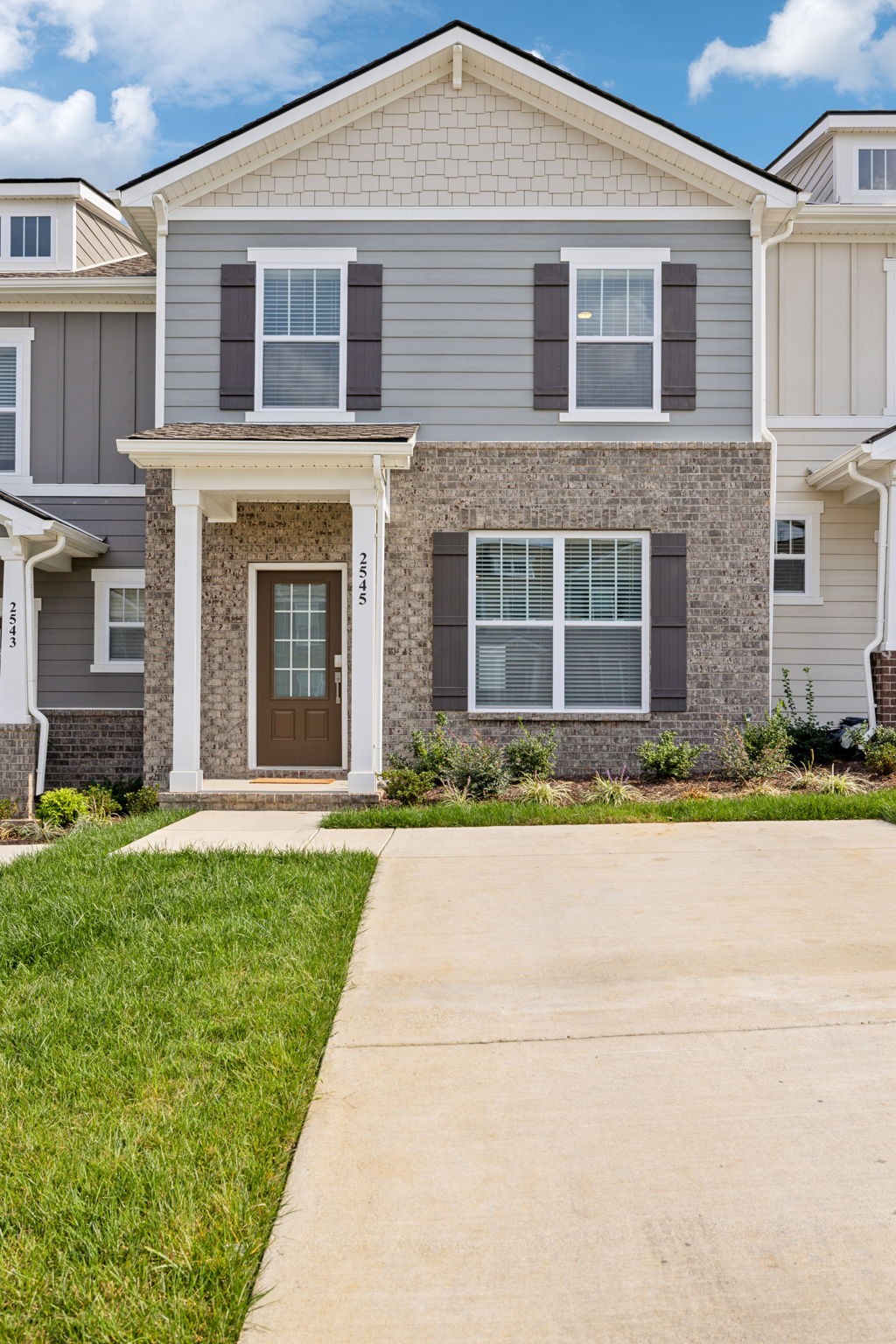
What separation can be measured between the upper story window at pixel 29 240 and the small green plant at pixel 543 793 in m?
10.4

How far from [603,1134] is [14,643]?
Answer: 29.8 ft

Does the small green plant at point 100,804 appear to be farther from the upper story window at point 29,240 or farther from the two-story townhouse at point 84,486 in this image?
the upper story window at point 29,240

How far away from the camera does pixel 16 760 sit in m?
10.2

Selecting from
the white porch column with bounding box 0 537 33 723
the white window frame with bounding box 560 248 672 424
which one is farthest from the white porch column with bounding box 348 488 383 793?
the white porch column with bounding box 0 537 33 723

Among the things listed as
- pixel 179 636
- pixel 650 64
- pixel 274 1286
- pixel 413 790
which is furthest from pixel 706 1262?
pixel 650 64

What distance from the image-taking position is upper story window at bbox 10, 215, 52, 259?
13.8 meters

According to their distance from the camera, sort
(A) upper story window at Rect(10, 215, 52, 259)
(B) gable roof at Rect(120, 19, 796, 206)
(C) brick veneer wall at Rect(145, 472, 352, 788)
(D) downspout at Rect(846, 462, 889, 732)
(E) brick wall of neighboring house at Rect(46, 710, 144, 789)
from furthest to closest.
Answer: (A) upper story window at Rect(10, 215, 52, 259)
(E) brick wall of neighboring house at Rect(46, 710, 144, 789)
(D) downspout at Rect(846, 462, 889, 732)
(C) brick veneer wall at Rect(145, 472, 352, 788)
(B) gable roof at Rect(120, 19, 796, 206)

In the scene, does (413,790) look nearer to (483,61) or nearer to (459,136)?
(459,136)

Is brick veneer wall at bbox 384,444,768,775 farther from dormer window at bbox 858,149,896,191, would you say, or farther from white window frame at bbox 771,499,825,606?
dormer window at bbox 858,149,896,191

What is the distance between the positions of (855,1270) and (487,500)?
8653 mm

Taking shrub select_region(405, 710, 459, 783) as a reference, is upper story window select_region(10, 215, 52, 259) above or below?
above

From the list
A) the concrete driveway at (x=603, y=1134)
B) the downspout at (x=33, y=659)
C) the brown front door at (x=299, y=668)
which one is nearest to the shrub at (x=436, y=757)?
the brown front door at (x=299, y=668)

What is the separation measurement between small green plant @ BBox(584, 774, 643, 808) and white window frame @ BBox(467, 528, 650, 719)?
1046mm

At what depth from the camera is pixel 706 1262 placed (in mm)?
2260
